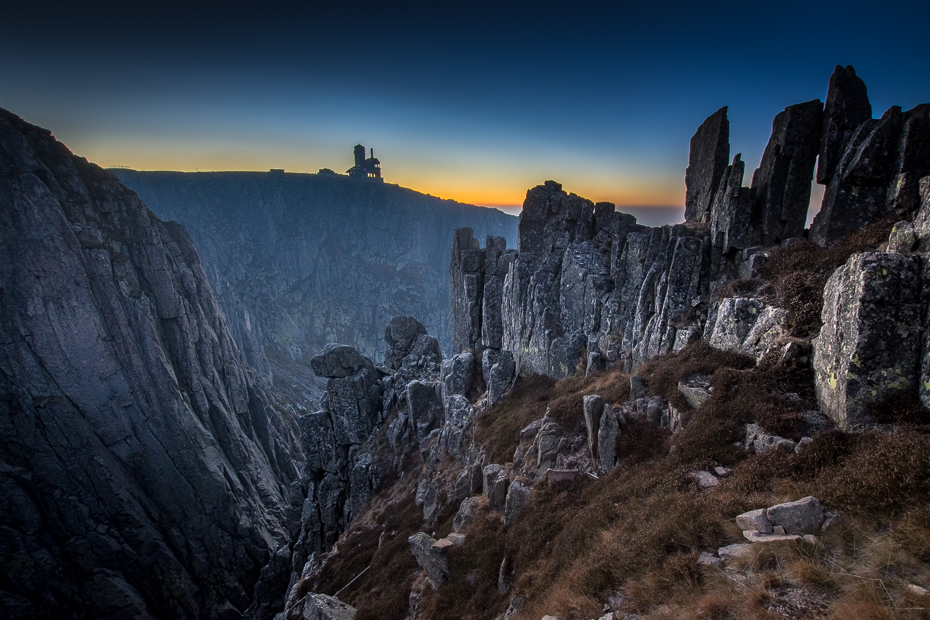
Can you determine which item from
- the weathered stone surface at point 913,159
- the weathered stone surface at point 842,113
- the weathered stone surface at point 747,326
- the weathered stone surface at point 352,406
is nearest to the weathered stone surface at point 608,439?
the weathered stone surface at point 747,326

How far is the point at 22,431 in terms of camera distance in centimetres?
5469

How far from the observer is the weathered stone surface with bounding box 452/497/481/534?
18.7 m

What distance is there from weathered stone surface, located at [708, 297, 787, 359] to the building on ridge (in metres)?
190

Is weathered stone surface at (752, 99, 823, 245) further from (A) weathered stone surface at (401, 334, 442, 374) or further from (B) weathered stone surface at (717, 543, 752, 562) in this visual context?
(A) weathered stone surface at (401, 334, 442, 374)

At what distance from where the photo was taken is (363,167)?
189125 millimetres

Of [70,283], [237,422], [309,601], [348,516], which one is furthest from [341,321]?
[309,601]

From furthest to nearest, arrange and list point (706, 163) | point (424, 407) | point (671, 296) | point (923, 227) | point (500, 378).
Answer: point (424, 407) → point (500, 378) → point (706, 163) → point (671, 296) → point (923, 227)

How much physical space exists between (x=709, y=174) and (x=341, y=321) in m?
162

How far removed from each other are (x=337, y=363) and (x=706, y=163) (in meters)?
39.4

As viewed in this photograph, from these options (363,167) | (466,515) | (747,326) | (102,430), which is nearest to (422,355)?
(466,515)

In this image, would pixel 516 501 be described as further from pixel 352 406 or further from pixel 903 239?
pixel 352 406

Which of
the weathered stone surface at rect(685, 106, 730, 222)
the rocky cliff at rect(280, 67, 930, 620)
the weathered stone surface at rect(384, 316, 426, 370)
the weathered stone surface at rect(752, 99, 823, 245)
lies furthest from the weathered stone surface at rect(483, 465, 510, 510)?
the weathered stone surface at rect(384, 316, 426, 370)

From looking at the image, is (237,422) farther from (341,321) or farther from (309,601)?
(341,321)

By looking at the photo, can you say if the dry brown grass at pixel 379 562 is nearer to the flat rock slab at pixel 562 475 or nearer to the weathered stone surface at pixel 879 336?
the flat rock slab at pixel 562 475
